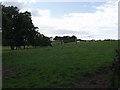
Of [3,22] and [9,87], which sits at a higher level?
[3,22]

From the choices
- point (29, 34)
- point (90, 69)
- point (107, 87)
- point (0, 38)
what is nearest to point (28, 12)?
point (29, 34)

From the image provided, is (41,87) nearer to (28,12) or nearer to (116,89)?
(116,89)

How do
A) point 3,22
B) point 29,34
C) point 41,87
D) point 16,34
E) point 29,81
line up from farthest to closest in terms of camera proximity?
point 29,34, point 16,34, point 3,22, point 29,81, point 41,87

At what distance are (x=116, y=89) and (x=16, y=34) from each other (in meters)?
56.2

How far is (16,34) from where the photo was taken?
67.0m

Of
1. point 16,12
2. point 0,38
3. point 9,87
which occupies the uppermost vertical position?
point 16,12

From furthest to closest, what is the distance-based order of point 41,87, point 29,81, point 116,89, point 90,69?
point 90,69
point 29,81
point 41,87
point 116,89

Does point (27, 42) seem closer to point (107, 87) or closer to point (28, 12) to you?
point (28, 12)

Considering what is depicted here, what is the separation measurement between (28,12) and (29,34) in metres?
7.37

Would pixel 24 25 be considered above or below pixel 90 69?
above

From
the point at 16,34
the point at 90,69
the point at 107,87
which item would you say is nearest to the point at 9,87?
the point at 107,87

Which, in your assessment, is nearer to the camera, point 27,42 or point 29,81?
point 29,81

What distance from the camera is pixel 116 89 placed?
509 inches

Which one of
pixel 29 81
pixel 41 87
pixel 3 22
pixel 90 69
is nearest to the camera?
pixel 41 87
